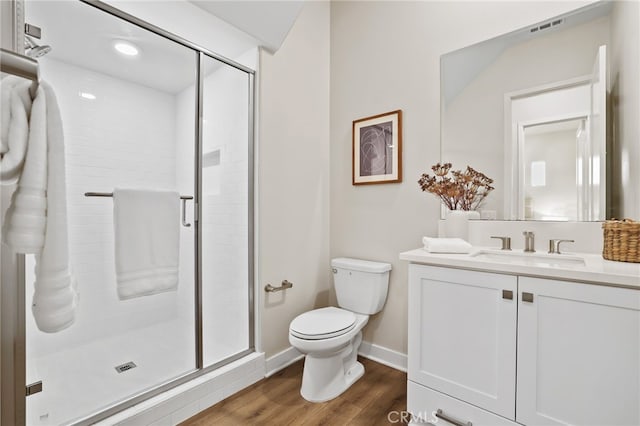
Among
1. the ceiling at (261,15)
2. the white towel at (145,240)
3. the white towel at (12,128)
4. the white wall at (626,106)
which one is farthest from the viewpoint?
the ceiling at (261,15)

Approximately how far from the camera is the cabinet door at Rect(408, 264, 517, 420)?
1257mm

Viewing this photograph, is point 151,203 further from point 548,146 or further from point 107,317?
point 548,146

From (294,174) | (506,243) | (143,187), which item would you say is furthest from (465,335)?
(143,187)

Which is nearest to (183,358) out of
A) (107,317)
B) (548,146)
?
(107,317)

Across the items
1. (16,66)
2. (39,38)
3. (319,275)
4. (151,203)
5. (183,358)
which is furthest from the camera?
(319,275)

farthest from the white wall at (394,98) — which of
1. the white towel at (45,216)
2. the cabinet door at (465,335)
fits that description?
the white towel at (45,216)

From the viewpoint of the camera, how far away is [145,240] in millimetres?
1489

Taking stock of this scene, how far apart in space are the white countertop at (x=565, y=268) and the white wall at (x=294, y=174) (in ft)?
3.15

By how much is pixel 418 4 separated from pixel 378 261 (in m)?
1.78

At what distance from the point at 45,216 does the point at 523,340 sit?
1651 mm

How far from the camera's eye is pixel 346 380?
6.28ft

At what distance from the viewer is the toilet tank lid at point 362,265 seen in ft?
6.81

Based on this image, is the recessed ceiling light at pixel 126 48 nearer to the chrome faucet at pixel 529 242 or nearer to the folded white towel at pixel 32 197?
the folded white towel at pixel 32 197

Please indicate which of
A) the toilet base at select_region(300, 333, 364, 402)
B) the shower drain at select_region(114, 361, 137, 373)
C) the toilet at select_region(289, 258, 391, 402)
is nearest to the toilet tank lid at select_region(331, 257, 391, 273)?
the toilet at select_region(289, 258, 391, 402)
